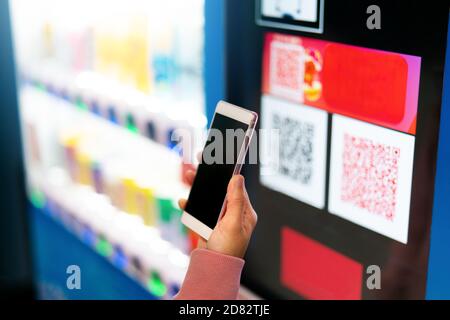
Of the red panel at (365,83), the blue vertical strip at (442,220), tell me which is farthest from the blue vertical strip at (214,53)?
the blue vertical strip at (442,220)

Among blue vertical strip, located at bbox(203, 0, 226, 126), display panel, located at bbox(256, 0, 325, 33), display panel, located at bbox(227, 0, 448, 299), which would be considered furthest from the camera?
blue vertical strip, located at bbox(203, 0, 226, 126)

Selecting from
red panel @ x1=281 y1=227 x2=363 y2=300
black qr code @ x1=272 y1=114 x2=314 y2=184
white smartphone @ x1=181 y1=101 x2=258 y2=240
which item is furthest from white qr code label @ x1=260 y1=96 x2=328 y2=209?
white smartphone @ x1=181 y1=101 x2=258 y2=240

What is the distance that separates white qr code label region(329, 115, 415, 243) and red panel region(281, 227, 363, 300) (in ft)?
0.38

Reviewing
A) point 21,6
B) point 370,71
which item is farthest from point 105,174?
point 370,71

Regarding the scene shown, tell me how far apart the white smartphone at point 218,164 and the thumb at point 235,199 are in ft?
0.17

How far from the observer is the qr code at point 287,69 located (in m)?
1.42

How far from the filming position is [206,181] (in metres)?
1.28

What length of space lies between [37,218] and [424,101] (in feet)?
7.03

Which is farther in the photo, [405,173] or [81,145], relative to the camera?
[81,145]

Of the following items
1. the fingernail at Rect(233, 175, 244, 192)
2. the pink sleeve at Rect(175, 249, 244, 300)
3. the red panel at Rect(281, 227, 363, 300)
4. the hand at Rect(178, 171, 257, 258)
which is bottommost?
the red panel at Rect(281, 227, 363, 300)

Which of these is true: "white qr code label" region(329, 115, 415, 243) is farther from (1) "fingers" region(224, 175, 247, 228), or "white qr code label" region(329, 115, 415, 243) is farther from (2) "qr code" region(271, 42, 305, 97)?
(1) "fingers" region(224, 175, 247, 228)

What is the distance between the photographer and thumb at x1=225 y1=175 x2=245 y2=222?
1078mm

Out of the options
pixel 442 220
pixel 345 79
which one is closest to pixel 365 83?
pixel 345 79

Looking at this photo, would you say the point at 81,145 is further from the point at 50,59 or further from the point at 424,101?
the point at 424,101
